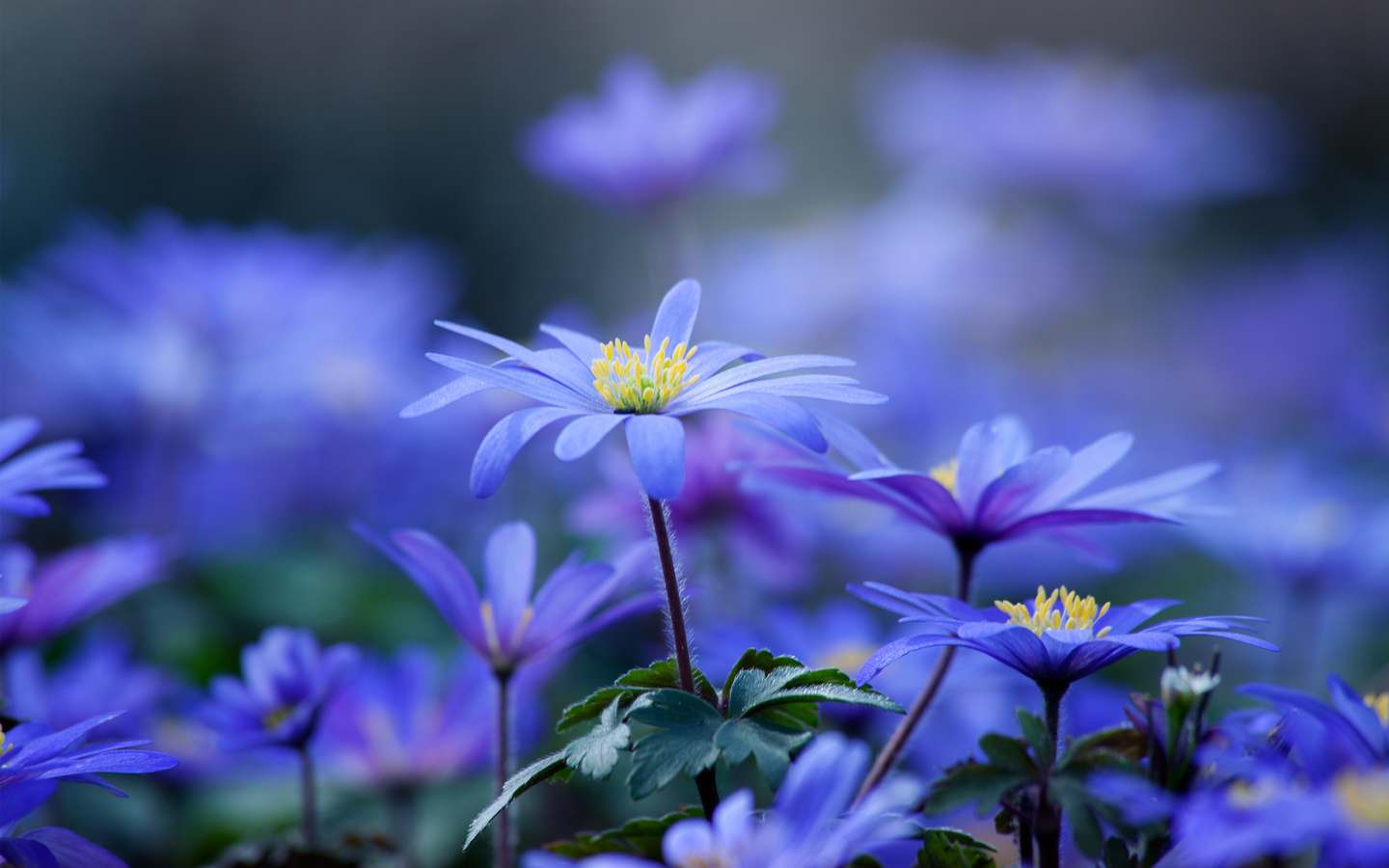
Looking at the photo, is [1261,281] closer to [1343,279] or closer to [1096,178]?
[1343,279]

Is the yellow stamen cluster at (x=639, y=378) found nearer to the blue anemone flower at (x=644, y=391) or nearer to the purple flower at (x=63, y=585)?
the blue anemone flower at (x=644, y=391)

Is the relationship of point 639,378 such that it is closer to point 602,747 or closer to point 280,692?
point 602,747

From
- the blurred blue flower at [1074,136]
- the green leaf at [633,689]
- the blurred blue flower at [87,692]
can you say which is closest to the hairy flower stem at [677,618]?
the green leaf at [633,689]

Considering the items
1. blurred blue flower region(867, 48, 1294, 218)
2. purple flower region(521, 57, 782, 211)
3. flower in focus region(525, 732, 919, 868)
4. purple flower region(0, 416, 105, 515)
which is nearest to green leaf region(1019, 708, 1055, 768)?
flower in focus region(525, 732, 919, 868)

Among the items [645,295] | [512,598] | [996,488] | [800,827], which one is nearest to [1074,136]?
[645,295]

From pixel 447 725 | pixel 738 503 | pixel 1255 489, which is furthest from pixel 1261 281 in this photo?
pixel 447 725
